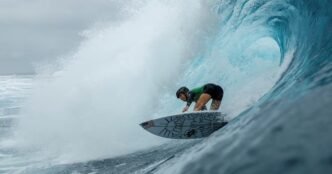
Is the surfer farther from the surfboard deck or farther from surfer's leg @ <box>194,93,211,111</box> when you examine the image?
the surfboard deck

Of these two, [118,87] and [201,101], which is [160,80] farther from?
[201,101]

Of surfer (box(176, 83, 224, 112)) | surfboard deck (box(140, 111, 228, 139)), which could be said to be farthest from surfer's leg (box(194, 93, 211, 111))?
→ surfboard deck (box(140, 111, 228, 139))

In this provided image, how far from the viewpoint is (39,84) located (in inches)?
1160

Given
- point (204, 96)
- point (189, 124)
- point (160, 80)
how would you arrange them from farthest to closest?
point (160, 80) → point (204, 96) → point (189, 124)

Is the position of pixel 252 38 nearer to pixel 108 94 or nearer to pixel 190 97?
pixel 108 94

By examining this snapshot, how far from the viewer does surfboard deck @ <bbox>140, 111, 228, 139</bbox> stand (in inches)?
359

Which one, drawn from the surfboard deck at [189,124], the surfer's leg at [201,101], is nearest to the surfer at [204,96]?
the surfer's leg at [201,101]

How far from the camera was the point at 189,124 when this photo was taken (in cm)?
962

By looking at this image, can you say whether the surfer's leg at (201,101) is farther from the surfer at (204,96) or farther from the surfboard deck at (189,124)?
the surfboard deck at (189,124)

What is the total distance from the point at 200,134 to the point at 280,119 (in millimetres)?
5327

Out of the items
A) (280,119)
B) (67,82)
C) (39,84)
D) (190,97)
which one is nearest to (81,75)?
(67,82)

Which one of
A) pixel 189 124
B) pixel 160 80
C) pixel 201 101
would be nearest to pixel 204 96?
pixel 201 101

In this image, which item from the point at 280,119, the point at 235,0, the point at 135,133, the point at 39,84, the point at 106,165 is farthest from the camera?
the point at 39,84

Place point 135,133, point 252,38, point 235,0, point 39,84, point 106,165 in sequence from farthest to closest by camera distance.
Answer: point 39,84 < point 252,38 < point 235,0 < point 135,133 < point 106,165
